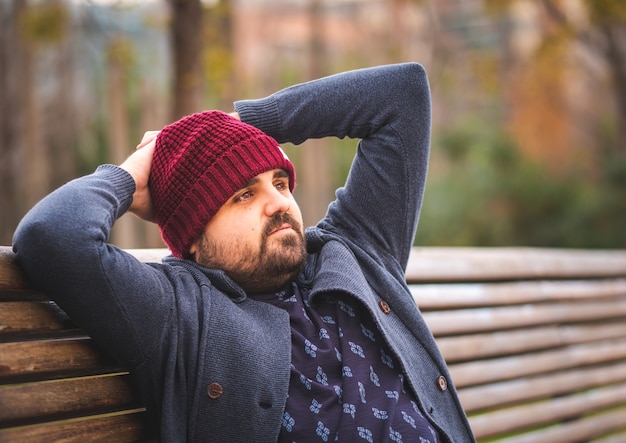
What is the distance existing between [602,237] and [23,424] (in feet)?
27.6

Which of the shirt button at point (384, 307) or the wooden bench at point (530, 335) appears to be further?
the wooden bench at point (530, 335)

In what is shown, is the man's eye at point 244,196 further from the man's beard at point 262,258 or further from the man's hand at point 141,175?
the man's hand at point 141,175

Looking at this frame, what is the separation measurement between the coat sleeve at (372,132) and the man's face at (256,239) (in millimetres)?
313

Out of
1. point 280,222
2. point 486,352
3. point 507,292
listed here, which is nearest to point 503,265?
point 507,292

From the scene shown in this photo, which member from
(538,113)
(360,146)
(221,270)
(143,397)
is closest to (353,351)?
(221,270)

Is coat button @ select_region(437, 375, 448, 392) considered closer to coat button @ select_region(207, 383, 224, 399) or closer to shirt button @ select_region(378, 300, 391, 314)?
shirt button @ select_region(378, 300, 391, 314)

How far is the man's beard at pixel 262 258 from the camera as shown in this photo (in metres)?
2.18

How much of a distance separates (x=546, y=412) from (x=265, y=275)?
7.31 feet

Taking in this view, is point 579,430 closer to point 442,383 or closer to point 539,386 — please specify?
point 539,386

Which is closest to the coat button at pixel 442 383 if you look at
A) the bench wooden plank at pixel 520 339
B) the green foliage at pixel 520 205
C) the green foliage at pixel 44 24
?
the bench wooden plank at pixel 520 339

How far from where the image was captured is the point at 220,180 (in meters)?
2.18

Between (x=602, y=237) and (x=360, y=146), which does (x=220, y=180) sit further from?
(x=602, y=237)

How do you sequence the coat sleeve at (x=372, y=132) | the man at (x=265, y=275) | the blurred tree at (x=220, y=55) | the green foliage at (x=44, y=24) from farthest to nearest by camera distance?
the blurred tree at (x=220, y=55) < the green foliage at (x=44, y=24) < the coat sleeve at (x=372, y=132) < the man at (x=265, y=275)

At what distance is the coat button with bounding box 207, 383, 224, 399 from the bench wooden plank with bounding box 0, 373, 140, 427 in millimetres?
256
